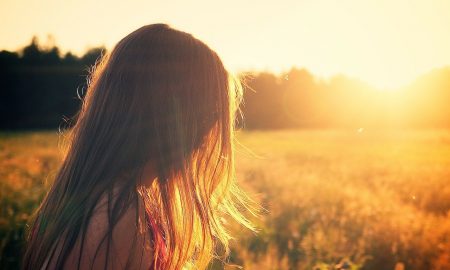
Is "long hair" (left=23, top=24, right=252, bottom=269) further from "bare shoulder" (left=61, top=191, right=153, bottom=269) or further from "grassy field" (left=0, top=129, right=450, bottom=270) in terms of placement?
"grassy field" (left=0, top=129, right=450, bottom=270)

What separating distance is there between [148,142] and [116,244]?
36 cm

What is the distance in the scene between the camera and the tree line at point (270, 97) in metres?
44.2

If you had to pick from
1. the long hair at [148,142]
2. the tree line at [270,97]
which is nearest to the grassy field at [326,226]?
the long hair at [148,142]

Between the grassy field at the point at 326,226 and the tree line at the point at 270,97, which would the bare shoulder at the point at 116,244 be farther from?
the tree line at the point at 270,97

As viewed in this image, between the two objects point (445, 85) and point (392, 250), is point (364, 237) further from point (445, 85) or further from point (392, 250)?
point (445, 85)

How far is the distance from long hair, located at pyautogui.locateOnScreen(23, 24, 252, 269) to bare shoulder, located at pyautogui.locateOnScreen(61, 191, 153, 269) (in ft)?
Result: 0.06

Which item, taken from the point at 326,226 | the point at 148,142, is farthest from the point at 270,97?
the point at 148,142

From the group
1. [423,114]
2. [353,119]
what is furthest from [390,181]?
[353,119]

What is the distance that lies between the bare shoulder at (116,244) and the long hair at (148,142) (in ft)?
0.06

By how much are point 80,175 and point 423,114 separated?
48.8 metres

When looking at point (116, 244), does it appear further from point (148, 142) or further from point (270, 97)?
point (270, 97)

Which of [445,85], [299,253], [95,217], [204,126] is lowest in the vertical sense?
[299,253]

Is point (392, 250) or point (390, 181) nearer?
point (392, 250)

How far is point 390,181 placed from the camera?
30.2ft
